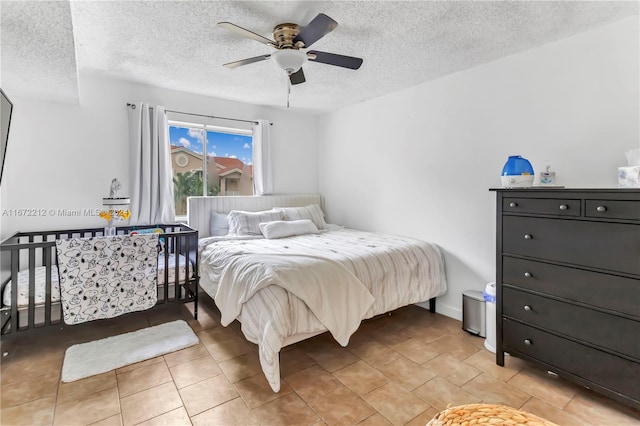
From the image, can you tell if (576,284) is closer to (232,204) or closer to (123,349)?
(123,349)

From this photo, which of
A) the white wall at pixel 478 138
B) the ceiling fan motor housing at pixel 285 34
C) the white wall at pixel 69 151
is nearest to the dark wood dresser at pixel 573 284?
the white wall at pixel 478 138

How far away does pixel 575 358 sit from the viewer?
191 cm

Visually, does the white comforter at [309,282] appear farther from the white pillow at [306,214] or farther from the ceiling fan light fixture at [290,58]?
the ceiling fan light fixture at [290,58]

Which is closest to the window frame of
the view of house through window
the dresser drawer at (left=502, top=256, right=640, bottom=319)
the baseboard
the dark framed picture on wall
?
the view of house through window

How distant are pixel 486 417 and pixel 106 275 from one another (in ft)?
9.09

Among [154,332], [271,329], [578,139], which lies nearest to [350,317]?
[271,329]

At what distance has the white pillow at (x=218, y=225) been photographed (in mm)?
3812

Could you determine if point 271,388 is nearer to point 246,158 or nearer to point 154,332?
point 154,332

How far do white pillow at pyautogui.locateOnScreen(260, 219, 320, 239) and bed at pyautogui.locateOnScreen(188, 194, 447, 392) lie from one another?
17 mm

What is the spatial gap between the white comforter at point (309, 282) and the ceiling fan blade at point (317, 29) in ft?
5.09

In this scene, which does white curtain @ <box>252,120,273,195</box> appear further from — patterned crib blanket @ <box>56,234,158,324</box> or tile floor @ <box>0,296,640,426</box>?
tile floor @ <box>0,296,640,426</box>

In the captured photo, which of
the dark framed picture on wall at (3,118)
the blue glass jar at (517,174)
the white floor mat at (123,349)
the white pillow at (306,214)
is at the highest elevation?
the dark framed picture on wall at (3,118)

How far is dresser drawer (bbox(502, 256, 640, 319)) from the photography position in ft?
5.61

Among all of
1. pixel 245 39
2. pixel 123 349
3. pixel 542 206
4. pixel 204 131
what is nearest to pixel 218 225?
pixel 204 131
